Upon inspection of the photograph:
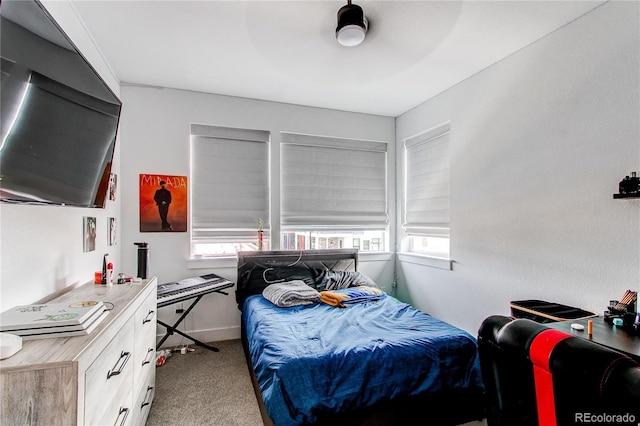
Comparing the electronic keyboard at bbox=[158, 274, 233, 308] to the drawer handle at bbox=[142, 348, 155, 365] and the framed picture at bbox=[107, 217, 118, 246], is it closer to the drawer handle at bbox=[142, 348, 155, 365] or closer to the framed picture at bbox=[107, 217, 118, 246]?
the drawer handle at bbox=[142, 348, 155, 365]

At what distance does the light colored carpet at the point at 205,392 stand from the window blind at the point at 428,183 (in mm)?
2032

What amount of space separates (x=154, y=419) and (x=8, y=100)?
1.99 m

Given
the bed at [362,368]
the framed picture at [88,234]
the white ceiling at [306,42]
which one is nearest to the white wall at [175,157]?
the white ceiling at [306,42]

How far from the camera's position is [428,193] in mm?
3678

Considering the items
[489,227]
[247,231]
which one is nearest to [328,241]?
[247,231]

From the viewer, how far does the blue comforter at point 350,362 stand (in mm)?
1586

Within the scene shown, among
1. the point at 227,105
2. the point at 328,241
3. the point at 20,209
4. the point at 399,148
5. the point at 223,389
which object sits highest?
the point at 227,105

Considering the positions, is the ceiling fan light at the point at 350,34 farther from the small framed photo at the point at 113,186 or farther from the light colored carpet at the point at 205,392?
the light colored carpet at the point at 205,392

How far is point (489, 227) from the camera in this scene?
2838 mm

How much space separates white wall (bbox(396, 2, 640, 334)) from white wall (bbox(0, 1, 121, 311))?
10.4 feet

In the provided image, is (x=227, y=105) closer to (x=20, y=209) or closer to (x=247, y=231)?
(x=247, y=231)

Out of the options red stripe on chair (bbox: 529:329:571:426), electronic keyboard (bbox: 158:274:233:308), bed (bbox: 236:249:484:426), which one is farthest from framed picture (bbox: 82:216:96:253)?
red stripe on chair (bbox: 529:329:571:426)

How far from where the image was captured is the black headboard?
10.8ft

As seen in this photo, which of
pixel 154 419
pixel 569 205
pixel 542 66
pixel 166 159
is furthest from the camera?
pixel 166 159
